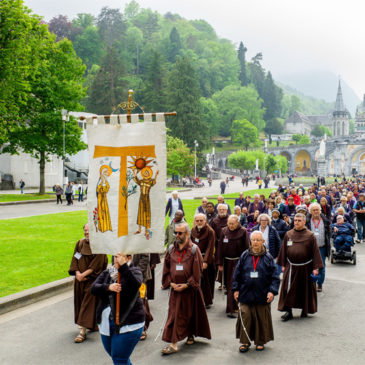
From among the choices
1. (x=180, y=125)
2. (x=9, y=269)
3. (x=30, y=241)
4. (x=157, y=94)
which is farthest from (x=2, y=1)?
(x=157, y=94)

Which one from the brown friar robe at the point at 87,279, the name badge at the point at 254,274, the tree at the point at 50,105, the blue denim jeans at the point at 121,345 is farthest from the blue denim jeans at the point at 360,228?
the tree at the point at 50,105

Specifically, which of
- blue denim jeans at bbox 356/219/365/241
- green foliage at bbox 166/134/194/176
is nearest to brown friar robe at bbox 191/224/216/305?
blue denim jeans at bbox 356/219/365/241

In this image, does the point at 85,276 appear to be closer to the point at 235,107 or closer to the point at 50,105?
the point at 50,105

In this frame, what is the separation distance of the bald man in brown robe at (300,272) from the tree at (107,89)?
7614 cm

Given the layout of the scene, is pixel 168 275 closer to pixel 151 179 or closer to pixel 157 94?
pixel 151 179

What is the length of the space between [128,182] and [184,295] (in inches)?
89.6

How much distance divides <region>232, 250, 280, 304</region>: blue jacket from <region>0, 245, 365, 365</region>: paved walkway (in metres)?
0.79

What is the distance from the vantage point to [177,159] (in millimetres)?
55875

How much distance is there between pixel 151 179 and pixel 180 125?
247ft

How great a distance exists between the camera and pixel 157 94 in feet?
299

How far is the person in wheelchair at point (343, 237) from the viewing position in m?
13.2

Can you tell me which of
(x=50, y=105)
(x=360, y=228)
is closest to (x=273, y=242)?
(x=360, y=228)

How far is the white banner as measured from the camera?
545 cm

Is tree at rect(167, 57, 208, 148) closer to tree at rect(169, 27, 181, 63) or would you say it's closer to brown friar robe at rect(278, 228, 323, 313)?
tree at rect(169, 27, 181, 63)
